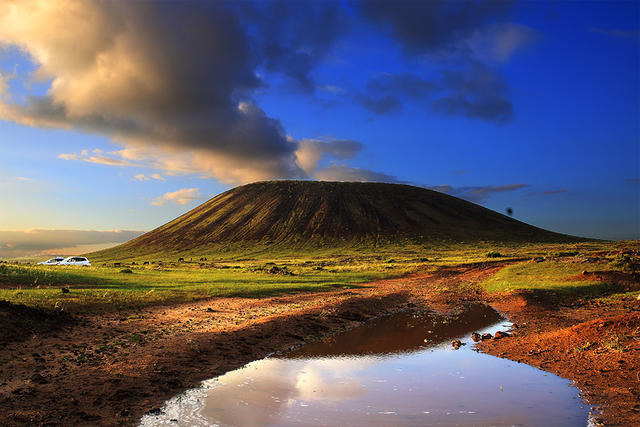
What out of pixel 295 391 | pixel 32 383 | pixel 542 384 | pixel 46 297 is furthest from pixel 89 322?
pixel 542 384

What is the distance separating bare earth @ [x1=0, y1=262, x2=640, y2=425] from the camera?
34.2 feet

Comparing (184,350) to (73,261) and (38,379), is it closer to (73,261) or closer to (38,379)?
(38,379)

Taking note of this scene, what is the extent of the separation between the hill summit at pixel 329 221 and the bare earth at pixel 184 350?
113414mm

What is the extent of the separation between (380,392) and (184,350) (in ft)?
25.5

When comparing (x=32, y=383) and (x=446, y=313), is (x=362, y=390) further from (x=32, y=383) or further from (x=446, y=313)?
(x=446, y=313)

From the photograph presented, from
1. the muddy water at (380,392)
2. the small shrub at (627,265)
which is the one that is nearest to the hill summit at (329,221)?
the small shrub at (627,265)

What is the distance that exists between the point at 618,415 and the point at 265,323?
47.1 ft

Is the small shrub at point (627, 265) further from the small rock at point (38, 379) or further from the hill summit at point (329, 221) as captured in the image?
the hill summit at point (329, 221)

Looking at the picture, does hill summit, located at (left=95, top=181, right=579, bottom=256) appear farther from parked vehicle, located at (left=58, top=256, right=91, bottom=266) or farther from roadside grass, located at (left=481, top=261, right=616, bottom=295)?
roadside grass, located at (left=481, top=261, right=616, bottom=295)

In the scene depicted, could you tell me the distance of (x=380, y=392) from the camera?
11.8 metres

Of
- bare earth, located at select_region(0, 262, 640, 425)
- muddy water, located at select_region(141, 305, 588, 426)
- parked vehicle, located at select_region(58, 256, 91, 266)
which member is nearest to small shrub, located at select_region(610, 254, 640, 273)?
bare earth, located at select_region(0, 262, 640, 425)

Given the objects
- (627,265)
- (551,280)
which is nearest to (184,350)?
(551,280)

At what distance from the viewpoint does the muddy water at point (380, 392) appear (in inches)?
390

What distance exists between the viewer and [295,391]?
469 inches
